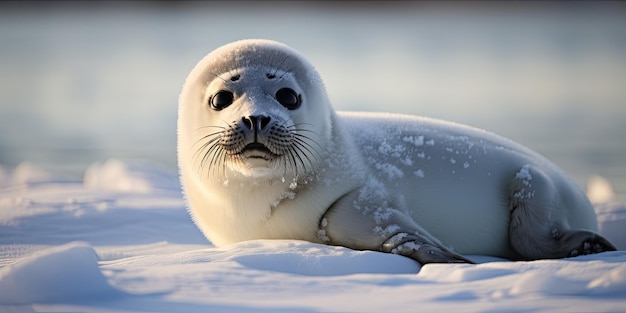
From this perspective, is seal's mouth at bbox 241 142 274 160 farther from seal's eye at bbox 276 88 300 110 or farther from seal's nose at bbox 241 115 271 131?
seal's eye at bbox 276 88 300 110

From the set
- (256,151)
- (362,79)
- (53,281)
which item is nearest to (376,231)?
(256,151)

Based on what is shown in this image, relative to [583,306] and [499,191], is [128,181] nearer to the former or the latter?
[499,191]

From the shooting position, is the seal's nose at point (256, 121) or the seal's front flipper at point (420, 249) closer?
the seal's front flipper at point (420, 249)

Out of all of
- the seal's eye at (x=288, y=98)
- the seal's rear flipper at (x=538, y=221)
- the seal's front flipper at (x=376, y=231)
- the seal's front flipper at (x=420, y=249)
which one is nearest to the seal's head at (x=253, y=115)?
the seal's eye at (x=288, y=98)

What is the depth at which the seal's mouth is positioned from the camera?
154 inches

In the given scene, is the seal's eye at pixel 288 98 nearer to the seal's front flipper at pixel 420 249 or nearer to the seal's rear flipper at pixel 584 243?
the seal's front flipper at pixel 420 249

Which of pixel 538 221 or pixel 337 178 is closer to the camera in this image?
pixel 337 178

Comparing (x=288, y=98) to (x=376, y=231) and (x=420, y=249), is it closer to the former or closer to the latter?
(x=376, y=231)

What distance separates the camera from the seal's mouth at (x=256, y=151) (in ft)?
12.8

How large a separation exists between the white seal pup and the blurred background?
3225 mm

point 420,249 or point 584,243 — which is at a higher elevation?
point 420,249

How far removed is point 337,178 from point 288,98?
1.30ft

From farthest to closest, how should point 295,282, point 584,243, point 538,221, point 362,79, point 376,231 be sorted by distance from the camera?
point 362,79
point 538,221
point 584,243
point 376,231
point 295,282

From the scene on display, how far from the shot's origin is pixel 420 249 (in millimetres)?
3830
